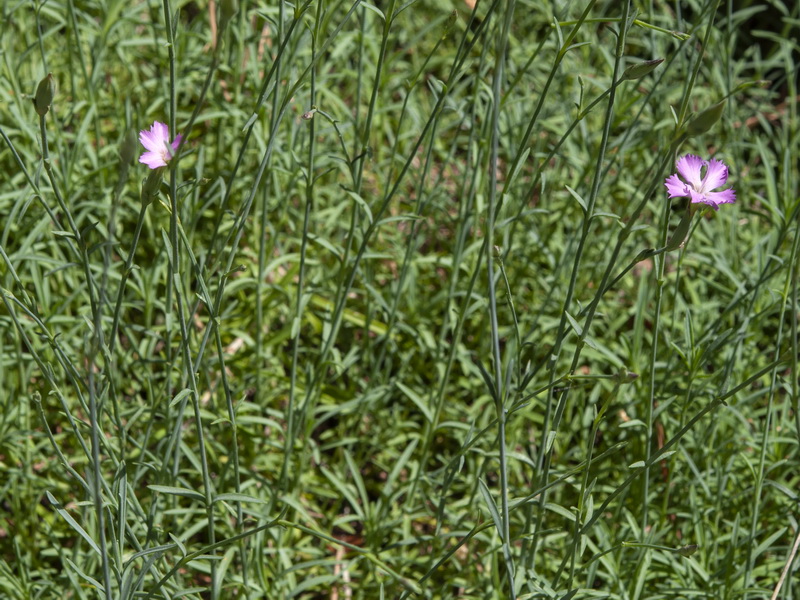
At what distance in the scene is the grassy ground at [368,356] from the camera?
1598mm

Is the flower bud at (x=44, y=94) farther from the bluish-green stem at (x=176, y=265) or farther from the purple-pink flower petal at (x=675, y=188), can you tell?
the purple-pink flower petal at (x=675, y=188)

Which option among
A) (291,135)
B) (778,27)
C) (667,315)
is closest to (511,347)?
(667,315)

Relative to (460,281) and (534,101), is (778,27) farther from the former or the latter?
(460,281)

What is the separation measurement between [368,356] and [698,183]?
1074 mm

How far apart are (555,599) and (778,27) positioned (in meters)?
3.38

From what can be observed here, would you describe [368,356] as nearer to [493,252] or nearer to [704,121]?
[493,252]

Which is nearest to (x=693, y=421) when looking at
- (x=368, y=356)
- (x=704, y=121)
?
(x=704, y=121)

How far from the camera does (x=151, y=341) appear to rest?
1980 millimetres

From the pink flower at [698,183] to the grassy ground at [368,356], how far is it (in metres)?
0.14

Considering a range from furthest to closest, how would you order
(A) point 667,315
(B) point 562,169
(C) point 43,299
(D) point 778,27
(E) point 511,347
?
(D) point 778,27
(B) point 562,169
(A) point 667,315
(E) point 511,347
(C) point 43,299

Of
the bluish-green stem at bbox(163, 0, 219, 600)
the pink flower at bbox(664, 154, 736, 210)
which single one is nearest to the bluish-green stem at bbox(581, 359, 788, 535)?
the pink flower at bbox(664, 154, 736, 210)

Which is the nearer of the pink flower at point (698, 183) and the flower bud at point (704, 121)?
the flower bud at point (704, 121)

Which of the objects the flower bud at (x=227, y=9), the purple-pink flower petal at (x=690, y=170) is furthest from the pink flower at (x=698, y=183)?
the flower bud at (x=227, y=9)

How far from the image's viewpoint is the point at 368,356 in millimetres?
2123
